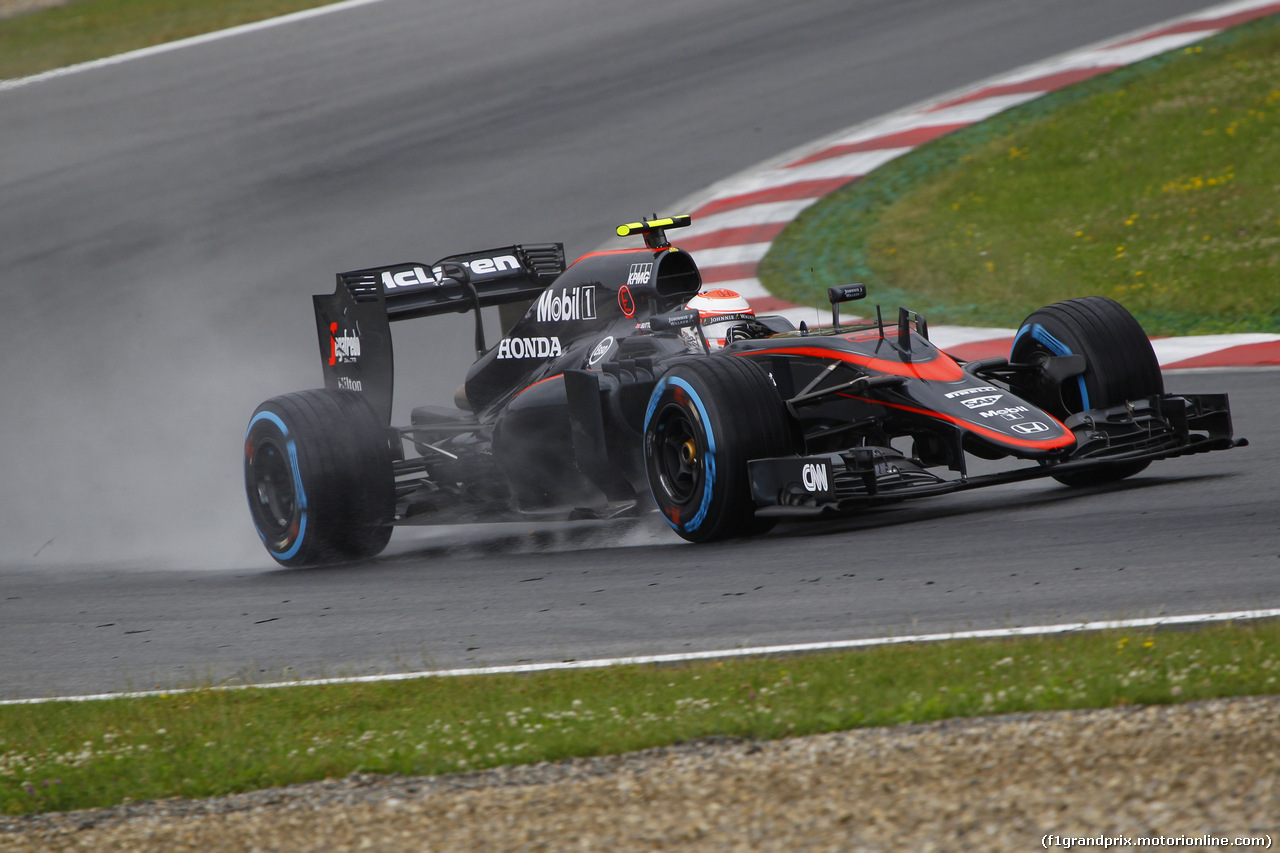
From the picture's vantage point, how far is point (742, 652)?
17.7 feet

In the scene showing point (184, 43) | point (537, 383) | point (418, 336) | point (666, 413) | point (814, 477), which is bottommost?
point (814, 477)

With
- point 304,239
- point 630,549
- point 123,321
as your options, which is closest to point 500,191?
point 304,239

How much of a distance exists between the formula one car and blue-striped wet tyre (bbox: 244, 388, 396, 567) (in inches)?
0.5

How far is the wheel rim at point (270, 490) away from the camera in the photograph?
29.2 ft

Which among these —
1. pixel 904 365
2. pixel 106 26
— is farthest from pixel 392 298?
pixel 106 26

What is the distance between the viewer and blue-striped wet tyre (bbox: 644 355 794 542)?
702 centimetres

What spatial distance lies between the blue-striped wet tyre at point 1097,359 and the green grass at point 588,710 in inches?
107

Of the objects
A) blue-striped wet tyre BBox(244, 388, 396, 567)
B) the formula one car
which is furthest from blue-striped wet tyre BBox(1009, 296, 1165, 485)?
blue-striped wet tyre BBox(244, 388, 396, 567)

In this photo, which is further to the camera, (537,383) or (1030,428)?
(537,383)

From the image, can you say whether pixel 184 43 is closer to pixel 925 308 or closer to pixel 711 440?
pixel 925 308

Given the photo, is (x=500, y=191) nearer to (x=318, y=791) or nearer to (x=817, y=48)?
(x=817, y=48)

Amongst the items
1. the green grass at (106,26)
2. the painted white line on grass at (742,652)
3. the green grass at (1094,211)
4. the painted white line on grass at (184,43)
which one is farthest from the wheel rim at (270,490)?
the green grass at (106,26)

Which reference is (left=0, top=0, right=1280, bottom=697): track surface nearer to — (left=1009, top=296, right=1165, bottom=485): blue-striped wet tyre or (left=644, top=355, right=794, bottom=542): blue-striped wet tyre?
(left=644, top=355, right=794, bottom=542): blue-striped wet tyre

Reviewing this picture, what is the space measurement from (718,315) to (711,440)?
147 centimetres
